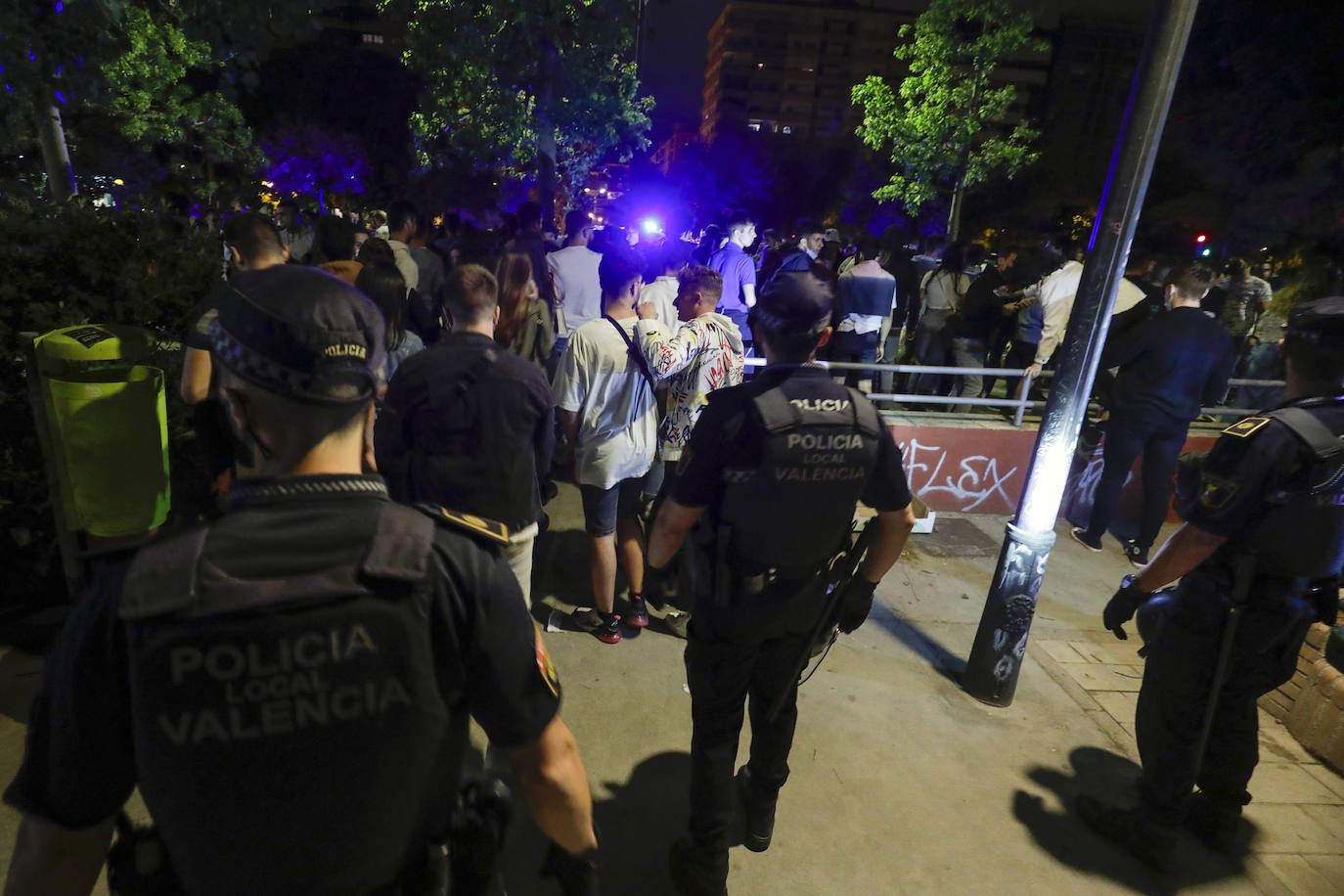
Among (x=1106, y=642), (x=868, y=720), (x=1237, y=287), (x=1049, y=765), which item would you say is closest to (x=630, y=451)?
(x=868, y=720)

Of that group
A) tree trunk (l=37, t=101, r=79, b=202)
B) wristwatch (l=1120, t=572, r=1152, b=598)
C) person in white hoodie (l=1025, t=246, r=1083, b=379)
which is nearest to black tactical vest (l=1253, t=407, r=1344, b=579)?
wristwatch (l=1120, t=572, r=1152, b=598)

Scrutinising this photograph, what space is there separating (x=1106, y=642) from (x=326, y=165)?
38864mm

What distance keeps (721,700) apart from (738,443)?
1.00 metres

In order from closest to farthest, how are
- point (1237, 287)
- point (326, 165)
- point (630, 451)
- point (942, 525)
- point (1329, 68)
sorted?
point (630, 451), point (942, 525), point (1237, 287), point (1329, 68), point (326, 165)

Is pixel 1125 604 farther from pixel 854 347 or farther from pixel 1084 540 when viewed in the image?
pixel 854 347

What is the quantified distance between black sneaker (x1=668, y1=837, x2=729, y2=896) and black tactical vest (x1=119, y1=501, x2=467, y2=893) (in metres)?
1.79

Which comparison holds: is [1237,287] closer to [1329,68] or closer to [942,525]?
[942,525]

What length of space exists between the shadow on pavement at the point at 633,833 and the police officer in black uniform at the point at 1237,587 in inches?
75.7

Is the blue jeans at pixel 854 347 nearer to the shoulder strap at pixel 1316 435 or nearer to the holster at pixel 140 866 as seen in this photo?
the shoulder strap at pixel 1316 435

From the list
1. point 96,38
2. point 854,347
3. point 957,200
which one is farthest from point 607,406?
point 957,200

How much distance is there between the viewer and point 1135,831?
306 centimetres

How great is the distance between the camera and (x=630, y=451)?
402cm

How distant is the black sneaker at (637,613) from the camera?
4.46 metres

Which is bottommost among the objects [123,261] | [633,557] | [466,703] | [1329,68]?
[633,557]
